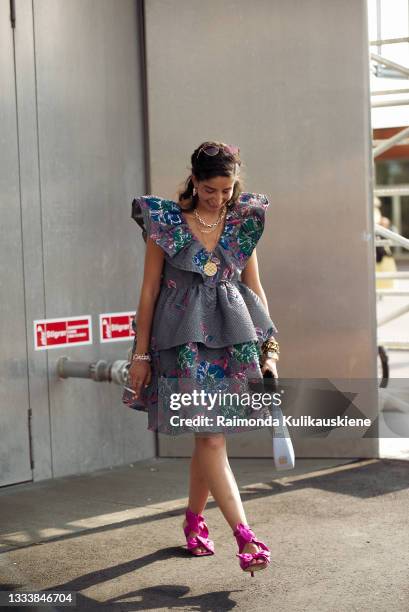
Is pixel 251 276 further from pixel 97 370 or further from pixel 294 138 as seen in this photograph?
pixel 294 138

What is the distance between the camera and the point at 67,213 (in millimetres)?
5504

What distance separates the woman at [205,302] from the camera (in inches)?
145

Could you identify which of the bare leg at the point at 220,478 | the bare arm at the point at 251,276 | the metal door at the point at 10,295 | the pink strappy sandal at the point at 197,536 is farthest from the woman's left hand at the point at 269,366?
the metal door at the point at 10,295

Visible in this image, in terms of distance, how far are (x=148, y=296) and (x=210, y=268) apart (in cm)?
26

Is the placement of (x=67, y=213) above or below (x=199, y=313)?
above

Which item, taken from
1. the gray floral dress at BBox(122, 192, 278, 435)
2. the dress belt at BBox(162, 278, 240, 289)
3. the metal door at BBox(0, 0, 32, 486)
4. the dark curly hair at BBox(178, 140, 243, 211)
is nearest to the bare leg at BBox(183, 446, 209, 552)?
the gray floral dress at BBox(122, 192, 278, 435)

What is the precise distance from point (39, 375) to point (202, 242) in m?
1.92

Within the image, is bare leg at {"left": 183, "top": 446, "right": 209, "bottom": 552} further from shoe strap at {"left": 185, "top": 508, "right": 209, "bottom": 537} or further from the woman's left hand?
the woman's left hand

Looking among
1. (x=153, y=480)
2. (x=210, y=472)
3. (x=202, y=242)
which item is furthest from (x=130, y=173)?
(x=210, y=472)

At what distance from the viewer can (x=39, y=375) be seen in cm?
538

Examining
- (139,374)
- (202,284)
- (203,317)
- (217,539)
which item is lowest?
(217,539)

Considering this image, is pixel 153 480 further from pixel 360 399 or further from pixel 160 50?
→ pixel 160 50

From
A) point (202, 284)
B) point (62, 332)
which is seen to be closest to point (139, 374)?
point (202, 284)

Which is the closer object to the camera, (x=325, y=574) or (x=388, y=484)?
(x=325, y=574)
